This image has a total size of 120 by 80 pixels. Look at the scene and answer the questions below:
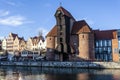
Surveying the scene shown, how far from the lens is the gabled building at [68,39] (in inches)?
3836

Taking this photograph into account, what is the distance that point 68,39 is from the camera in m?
103

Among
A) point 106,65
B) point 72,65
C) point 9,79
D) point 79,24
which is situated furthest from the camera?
point 79,24

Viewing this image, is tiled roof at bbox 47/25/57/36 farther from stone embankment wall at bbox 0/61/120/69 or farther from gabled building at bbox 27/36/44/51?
gabled building at bbox 27/36/44/51

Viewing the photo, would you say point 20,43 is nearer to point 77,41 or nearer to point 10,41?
point 10,41

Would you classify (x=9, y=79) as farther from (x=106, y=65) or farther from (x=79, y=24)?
(x=79, y=24)

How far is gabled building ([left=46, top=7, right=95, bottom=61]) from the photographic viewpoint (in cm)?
9744

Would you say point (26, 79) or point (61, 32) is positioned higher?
point (61, 32)

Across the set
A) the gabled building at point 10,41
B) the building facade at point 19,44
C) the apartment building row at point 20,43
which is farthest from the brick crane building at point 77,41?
the gabled building at point 10,41

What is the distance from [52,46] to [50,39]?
3014 mm

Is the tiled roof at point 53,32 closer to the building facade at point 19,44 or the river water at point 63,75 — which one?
the river water at point 63,75

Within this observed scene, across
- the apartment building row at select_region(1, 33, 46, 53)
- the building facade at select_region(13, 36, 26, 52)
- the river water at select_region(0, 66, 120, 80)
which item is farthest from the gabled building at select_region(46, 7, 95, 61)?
the building facade at select_region(13, 36, 26, 52)

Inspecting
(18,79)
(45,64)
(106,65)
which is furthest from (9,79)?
(45,64)

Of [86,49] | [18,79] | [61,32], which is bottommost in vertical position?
[18,79]

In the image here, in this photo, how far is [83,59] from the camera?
96250 millimetres
